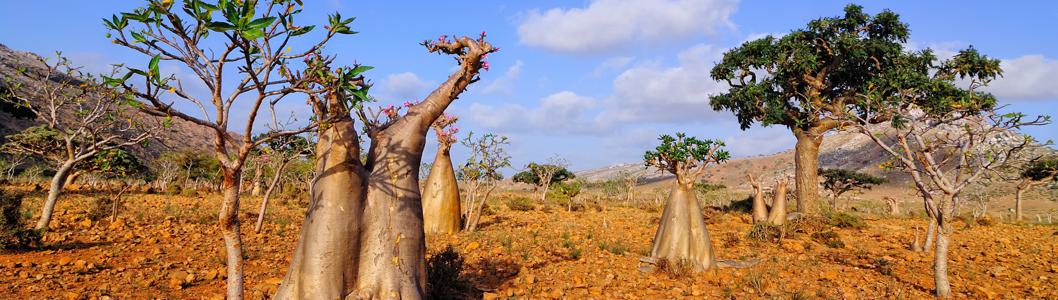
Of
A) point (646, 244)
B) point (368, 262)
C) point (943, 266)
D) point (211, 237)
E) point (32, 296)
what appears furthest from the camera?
point (646, 244)

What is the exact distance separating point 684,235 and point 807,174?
10324 millimetres

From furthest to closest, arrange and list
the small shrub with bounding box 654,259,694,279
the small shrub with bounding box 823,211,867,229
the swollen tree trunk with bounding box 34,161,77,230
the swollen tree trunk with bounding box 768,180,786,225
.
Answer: the small shrub with bounding box 823,211,867,229
the swollen tree trunk with bounding box 768,180,786,225
the swollen tree trunk with bounding box 34,161,77,230
the small shrub with bounding box 654,259,694,279

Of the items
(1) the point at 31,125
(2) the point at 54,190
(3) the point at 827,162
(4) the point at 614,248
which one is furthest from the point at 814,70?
(3) the point at 827,162

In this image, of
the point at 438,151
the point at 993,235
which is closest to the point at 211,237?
the point at 438,151

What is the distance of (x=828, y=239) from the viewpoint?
11969mm

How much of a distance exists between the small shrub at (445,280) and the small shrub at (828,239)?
855 cm

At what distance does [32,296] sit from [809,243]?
1257 centimetres

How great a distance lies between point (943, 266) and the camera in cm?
690

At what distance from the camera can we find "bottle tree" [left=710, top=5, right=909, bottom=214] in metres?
16.3

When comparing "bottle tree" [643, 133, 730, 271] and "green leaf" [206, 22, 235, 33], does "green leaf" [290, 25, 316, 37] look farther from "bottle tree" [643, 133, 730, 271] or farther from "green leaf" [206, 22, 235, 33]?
"bottle tree" [643, 133, 730, 271]

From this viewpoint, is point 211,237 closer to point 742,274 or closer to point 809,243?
point 742,274

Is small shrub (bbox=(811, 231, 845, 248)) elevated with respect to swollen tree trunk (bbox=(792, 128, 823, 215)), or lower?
lower

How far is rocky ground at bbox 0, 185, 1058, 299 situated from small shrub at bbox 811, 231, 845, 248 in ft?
0.17

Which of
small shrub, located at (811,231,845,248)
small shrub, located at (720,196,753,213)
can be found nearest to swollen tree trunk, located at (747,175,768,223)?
small shrub, located at (811,231,845,248)
